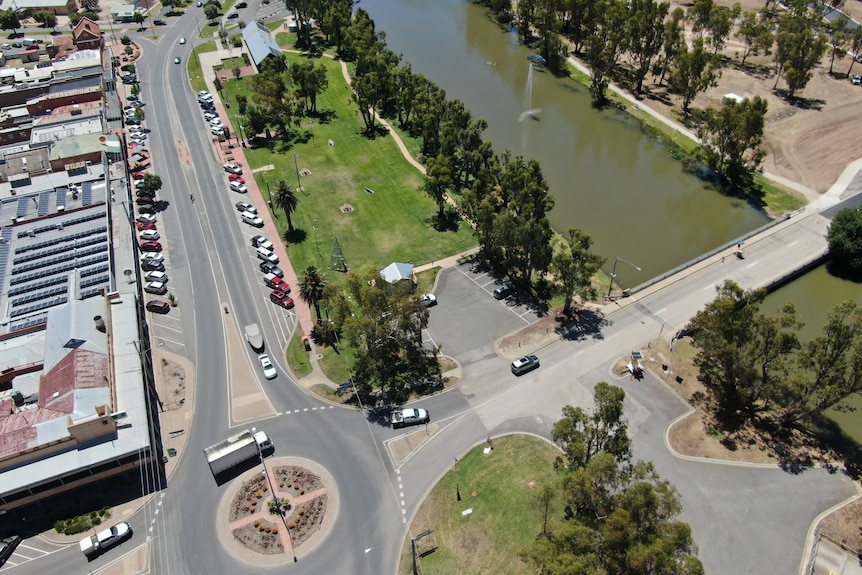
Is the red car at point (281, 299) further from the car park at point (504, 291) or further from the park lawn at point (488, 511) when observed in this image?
the park lawn at point (488, 511)

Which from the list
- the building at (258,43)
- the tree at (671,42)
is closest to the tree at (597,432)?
the tree at (671,42)

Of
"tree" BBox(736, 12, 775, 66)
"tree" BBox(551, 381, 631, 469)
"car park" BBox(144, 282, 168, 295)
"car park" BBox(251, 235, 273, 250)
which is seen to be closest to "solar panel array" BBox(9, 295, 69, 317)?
"car park" BBox(144, 282, 168, 295)

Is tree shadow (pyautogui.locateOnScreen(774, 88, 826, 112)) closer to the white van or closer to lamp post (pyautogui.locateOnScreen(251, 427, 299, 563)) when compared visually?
the white van

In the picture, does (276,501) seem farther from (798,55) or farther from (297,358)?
(798,55)

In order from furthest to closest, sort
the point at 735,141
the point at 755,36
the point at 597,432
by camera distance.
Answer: the point at 755,36 → the point at 735,141 → the point at 597,432

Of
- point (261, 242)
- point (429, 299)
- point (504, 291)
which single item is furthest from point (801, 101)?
point (261, 242)
